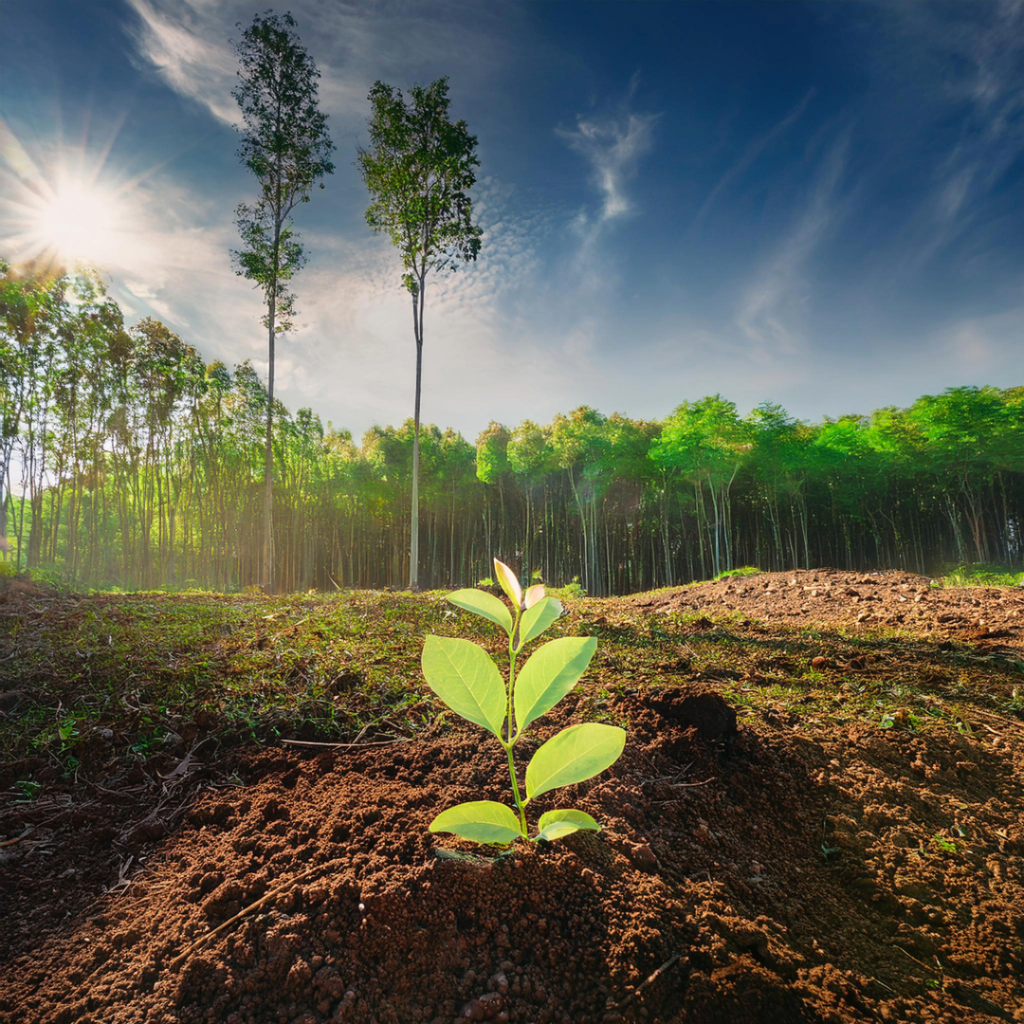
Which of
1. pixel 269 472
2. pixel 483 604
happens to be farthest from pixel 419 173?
pixel 483 604

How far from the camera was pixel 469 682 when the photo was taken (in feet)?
2.56

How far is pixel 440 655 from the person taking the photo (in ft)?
2.61

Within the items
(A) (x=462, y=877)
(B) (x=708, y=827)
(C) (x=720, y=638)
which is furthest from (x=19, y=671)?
(C) (x=720, y=638)

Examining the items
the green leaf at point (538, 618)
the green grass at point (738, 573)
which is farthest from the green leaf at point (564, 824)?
the green grass at point (738, 573)

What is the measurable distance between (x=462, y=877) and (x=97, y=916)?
67 cm

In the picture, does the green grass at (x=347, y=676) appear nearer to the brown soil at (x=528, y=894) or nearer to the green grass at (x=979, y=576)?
the brown soil at (x=528, y=894)

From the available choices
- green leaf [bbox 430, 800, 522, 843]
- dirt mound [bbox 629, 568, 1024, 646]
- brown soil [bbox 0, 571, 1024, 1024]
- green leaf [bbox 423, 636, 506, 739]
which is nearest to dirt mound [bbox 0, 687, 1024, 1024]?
brown soil [bbox 0, 571, 1024, 1024]

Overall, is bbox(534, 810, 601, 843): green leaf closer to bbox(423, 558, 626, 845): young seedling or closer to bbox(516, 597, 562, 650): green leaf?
bbox(423, 558, 626, 845): young seedling

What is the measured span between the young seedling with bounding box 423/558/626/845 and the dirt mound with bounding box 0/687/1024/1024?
0.19 metres

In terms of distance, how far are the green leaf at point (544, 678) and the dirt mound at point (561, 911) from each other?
0.33 metres

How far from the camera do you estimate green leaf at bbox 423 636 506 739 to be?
0.76 m

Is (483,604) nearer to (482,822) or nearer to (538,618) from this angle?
(538,618)

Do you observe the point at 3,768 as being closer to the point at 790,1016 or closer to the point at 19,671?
the point at 19,671

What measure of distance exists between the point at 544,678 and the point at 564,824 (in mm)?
202
